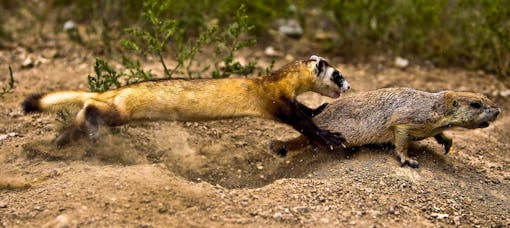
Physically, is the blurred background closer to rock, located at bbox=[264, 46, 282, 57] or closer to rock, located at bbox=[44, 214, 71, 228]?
rock, located at bbox=[264, 46, 282, 57]

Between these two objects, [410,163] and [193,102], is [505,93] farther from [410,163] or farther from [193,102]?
[193,102]

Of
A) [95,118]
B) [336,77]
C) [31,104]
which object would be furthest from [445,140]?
[31,104]

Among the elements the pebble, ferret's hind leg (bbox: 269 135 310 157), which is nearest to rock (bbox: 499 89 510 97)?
ferret's hind leg (bbox: 269 135 310 157)

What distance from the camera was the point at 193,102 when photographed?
5605 mm

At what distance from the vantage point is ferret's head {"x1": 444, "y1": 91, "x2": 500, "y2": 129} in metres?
5.57

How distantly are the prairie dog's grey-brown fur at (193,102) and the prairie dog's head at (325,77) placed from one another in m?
0.01

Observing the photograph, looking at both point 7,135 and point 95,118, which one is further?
point 7,135

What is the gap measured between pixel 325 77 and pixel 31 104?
258 cm

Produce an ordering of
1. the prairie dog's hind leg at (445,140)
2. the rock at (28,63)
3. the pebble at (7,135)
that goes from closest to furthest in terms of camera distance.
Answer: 1. the prairie dog's hind leg at (445,140)
2. the pebble at (7,135)
3. the rock at (28,63)

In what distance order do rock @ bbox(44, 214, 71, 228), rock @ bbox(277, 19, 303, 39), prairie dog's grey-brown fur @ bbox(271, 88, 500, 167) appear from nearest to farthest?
rock @ bbox(44, 214, 71, 228)
prairie dog's grey-brown fur @ bbox(271, 88, 500, 167)
rock @ bbox(277, 19, 303, 39)

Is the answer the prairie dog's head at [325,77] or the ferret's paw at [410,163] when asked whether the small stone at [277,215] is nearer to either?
the ferret's paw at [410,163]

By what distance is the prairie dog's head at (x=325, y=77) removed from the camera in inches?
239

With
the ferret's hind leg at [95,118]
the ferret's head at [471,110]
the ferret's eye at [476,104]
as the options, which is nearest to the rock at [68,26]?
the ferret's hind leg at [95,118]

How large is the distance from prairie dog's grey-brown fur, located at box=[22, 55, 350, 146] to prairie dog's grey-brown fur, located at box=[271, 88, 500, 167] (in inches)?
7.9
